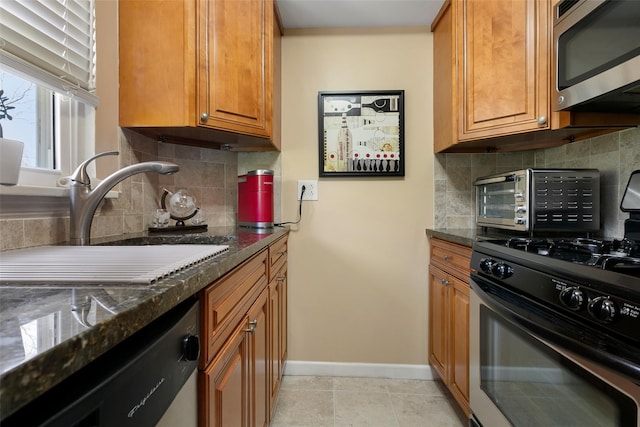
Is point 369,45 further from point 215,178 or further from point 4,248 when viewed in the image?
point 4,248

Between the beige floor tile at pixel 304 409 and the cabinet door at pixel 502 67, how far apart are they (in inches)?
62.1

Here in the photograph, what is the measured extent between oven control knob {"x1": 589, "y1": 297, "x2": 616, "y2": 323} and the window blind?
1662 millimetres

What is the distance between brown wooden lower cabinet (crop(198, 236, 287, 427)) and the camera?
0.70 metres

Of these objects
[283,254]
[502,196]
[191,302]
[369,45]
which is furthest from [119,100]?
[502,196]

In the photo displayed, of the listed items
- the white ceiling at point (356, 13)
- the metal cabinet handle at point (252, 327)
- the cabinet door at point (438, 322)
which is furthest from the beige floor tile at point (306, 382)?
the white ceiling at point (356, 13)

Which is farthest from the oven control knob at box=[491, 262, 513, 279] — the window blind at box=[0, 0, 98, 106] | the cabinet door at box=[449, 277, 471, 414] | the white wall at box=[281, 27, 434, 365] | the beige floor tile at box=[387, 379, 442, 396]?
the window blind at box=[0, 0, 98, 106]

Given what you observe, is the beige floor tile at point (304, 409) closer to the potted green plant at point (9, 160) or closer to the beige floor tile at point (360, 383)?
the beige floor tile at point (360, 383)

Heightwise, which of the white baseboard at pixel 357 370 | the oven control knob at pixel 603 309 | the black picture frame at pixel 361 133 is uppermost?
the black picture frame at pixel 361 133

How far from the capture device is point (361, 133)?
1.92 meters

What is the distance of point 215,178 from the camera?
1.89 metres

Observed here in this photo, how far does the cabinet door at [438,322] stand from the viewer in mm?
1637

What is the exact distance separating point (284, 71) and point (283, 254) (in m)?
1.15

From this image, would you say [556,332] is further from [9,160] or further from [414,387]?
[9,160]

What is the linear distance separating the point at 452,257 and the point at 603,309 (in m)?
0.88
